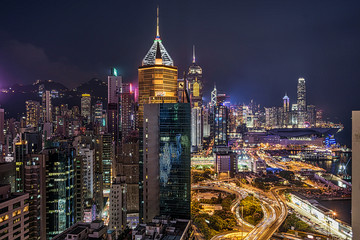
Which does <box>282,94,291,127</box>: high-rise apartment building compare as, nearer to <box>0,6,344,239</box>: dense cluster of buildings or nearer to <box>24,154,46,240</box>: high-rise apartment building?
<box>0,6,344,239</box>: dense cluster of buildings

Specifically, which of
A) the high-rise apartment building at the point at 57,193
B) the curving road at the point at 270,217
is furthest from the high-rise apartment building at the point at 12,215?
the curving road at the point at 270,217

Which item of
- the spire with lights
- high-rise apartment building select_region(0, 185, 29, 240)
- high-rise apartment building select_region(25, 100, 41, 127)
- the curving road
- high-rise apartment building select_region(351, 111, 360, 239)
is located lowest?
the curving road

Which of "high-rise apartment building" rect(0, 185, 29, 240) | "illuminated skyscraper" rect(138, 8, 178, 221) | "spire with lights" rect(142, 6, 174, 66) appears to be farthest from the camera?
"spire with lights" rect(142, 6, 174, 66)

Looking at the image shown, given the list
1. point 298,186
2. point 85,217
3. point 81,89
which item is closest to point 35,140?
point 85,217

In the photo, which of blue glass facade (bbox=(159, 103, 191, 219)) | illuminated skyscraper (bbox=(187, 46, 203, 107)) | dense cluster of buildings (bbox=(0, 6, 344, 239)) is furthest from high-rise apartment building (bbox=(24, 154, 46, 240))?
illuminated skyscraper (bbox=(187, 46, 203, 107))

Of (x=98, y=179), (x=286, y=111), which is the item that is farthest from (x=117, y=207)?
(x=286, y=111)

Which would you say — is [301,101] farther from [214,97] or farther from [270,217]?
[270,217]

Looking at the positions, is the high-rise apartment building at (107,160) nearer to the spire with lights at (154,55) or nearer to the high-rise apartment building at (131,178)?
the high-rise apartment building at (131,178)
